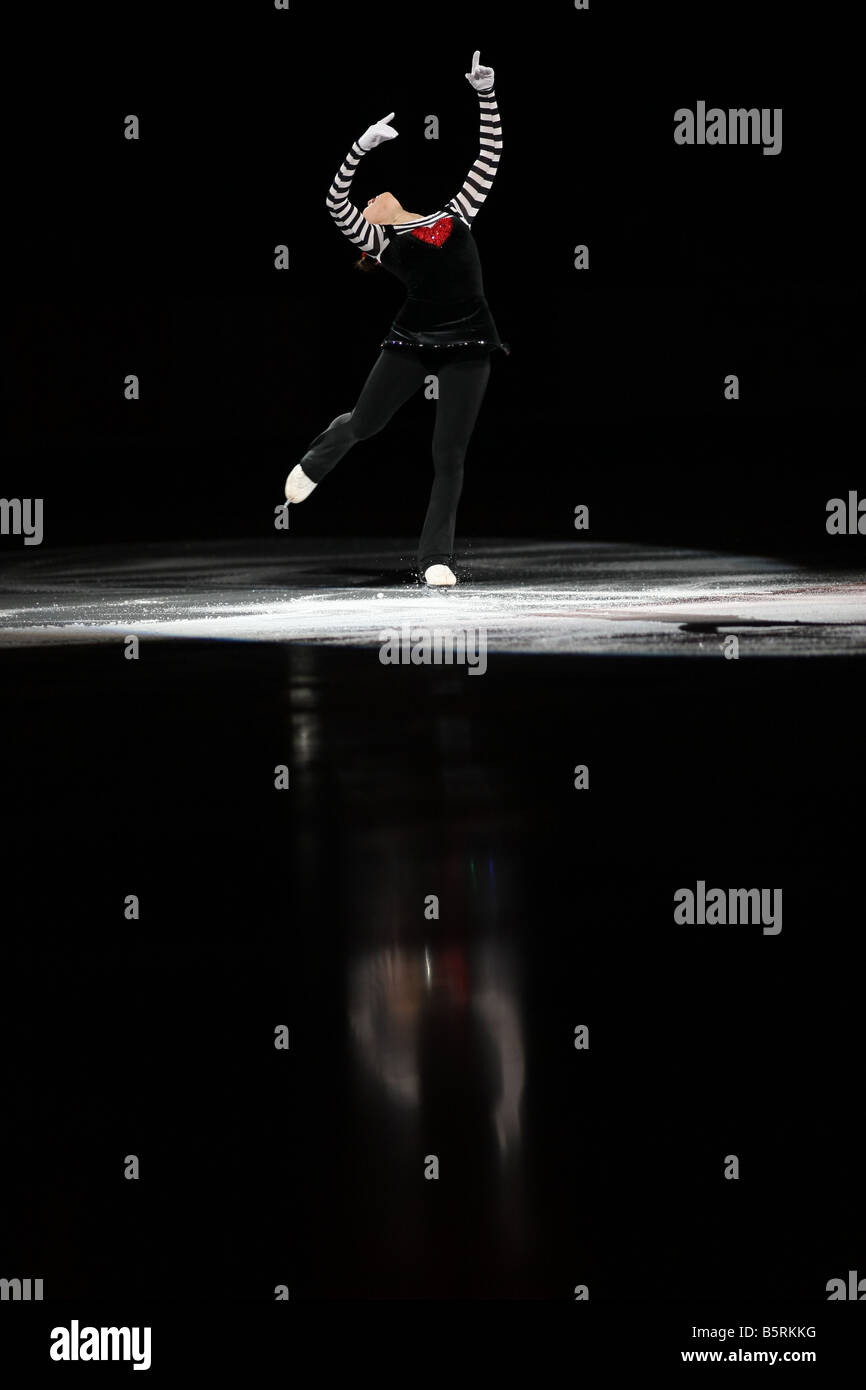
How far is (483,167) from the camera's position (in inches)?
296

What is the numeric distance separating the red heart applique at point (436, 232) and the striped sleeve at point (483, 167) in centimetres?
8

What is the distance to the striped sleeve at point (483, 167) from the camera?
7340 mm

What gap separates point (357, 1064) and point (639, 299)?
692 inches

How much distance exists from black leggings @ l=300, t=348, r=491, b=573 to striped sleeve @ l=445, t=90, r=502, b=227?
22.7 inches

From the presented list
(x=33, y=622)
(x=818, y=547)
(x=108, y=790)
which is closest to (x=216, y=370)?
(x=818, y=547)

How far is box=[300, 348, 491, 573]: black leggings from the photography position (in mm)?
7676

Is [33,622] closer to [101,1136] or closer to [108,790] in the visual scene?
[108,790]

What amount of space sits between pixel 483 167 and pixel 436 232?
0.31 metres
